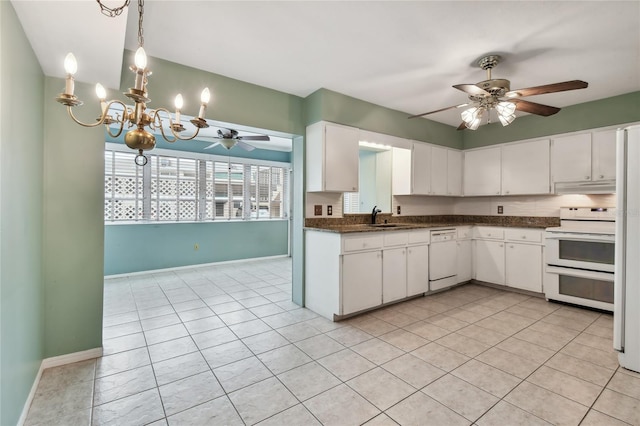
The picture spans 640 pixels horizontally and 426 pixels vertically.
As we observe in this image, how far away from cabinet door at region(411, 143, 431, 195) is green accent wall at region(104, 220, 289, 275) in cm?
355

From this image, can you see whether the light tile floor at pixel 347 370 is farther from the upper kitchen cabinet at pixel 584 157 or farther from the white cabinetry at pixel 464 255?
the upper kitchen cabinet at pixel 584 157

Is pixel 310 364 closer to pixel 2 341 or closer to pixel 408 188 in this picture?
pixel 2 341

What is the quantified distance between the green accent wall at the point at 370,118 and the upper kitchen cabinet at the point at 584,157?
149 cm

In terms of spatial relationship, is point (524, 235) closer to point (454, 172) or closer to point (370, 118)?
point (454, 172)

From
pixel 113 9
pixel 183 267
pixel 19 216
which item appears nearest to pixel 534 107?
pixel 113 9

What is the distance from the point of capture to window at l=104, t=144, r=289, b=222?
523cm

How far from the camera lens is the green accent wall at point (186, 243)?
5.14 metres

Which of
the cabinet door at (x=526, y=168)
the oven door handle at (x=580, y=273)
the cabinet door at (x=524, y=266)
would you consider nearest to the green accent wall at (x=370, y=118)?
the cabinet door at (x=526, y=168)

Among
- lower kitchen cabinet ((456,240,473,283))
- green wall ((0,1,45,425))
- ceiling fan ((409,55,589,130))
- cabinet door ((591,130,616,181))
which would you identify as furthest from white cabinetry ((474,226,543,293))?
→ green wall ((0,1,45,425))

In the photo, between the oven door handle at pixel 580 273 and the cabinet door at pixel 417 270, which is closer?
the oven door handle at pixel 580 273

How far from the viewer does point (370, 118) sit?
3.99 meters

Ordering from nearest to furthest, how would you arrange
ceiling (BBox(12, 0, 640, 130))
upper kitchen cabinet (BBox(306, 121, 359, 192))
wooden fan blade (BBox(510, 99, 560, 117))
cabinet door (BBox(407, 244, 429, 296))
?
1. ceiling (BBox(12, 0, 640, 130))
2. wooden fan blade (BBox(510, 99, 560, 117))
3. upper kitchen cabinet (BBox(306, 121, 359, 192))
4. cabinet door (BBox(407, 244, 429, 296))

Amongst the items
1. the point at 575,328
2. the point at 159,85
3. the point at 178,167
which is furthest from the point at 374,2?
the point at 178,167

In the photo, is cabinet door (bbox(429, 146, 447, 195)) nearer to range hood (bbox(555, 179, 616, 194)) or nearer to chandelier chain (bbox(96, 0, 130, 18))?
range hood (bbox(555, 179, 616, 194))
